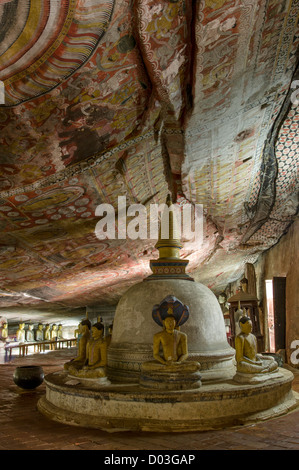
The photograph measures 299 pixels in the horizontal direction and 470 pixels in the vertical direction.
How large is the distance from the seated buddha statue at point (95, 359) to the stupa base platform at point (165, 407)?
15cm

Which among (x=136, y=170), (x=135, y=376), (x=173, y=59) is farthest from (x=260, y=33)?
(x=135, y=376)

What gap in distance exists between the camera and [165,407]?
12.1 ft

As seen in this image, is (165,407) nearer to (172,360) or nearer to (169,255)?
(172,360)

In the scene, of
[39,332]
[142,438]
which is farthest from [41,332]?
[142,438]

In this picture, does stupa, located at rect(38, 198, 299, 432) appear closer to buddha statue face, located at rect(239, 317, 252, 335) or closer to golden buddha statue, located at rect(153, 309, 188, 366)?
golden buddha statue, located at rect(153, 309, 188, 366)

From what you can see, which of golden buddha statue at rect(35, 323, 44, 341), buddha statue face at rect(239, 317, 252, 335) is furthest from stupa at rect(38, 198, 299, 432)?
golden buddha statue at rect(35, 323, 44, 341)

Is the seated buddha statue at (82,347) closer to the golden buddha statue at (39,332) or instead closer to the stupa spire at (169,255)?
the stupa spire at (169,255)

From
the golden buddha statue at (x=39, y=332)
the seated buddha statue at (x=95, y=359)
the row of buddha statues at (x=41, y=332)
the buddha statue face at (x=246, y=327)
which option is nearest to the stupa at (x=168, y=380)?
the seated buddha statue at (x=95, y=359)

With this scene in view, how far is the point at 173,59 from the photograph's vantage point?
412 cm

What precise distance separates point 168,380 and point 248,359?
3.42 ft

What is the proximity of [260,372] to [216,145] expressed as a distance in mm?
3328

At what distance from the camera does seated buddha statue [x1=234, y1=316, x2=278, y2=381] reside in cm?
426

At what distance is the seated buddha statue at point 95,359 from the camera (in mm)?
4254

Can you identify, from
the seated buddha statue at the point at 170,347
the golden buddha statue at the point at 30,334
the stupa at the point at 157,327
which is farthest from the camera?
the golden buddha statue at the point at 30,334
